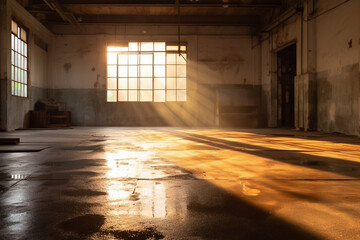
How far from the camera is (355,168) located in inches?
136

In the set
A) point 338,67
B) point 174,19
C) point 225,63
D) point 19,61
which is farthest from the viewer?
point 225,63

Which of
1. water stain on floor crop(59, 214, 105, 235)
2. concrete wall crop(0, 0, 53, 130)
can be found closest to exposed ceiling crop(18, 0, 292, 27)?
concrete wall crop(0, 0, 53, 130)

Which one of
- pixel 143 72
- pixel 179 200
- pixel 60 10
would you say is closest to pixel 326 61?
pixel 143 72

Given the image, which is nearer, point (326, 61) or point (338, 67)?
point (338, 67)

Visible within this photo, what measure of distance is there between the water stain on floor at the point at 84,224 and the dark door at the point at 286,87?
13.1m

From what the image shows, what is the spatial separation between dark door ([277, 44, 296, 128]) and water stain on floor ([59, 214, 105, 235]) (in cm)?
1310

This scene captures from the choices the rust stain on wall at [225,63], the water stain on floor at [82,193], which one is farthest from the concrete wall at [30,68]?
the water stain on floor at [82,193]

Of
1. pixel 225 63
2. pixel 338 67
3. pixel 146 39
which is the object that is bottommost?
pixel 338 67

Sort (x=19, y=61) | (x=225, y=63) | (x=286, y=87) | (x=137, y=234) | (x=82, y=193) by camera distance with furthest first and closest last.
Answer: (x=225, y=63) < (x=286, y=87) < (x=19, y=61) < (x=82, y=193) < (x=137, y=234)

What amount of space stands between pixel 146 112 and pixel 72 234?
13.9 m

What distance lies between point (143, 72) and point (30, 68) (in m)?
4.89

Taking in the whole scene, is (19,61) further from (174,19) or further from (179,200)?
(179,200)

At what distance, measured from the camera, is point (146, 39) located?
50.4ft

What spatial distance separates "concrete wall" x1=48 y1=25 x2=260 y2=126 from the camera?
49.9ft
